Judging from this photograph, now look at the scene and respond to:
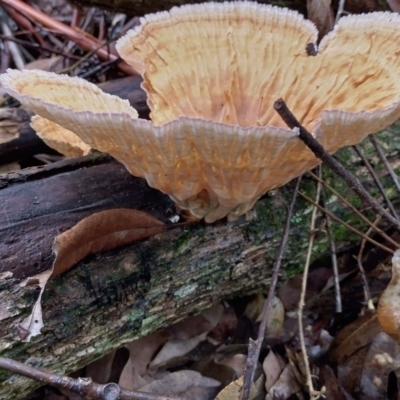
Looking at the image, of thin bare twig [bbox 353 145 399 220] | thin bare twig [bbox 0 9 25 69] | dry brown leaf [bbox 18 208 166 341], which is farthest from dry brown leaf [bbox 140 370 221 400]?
thin bare twig [bbox 0 9 25 69]

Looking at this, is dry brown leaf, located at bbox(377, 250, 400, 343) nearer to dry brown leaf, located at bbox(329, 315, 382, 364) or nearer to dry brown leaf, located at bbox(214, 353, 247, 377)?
dry brown leaf, located at bbox(329, 315, 382, 364)

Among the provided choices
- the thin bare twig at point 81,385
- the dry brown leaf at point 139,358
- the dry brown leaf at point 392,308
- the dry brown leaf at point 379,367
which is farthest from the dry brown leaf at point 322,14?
the thin bare twig at point 81,385

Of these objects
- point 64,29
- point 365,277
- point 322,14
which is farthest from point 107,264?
point 64,29

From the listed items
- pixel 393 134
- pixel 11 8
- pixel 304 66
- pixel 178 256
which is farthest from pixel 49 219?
pixel 11 8

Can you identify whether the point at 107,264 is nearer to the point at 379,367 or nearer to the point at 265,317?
the point at 265,317

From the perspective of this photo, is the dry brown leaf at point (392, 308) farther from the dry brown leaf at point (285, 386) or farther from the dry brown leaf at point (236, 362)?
the dry brown leaf at point (236, 362)

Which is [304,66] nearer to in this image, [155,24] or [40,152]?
[155,24]
